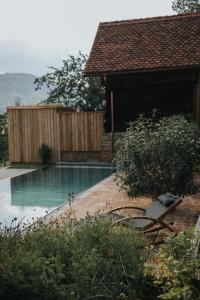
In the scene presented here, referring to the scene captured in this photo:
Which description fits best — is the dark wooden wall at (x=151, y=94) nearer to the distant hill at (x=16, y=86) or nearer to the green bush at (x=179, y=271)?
the green bush at (x=179, y=271)

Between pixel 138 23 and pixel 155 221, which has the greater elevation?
pixel 138 23

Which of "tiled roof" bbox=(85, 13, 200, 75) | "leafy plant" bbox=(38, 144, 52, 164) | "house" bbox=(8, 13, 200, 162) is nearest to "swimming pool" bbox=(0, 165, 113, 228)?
"leafy plant" bbox=(38, 144, 52, 164)

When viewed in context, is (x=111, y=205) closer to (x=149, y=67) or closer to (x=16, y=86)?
(x=149, y=67)

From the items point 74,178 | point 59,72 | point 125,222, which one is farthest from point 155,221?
point 59,72

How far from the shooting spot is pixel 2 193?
10383 millimetres

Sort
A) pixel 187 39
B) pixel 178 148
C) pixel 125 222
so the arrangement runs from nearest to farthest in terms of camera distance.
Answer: pixel 125 222 → pixel 178 148 → pixel 187 39

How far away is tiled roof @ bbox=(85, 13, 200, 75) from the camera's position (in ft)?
47.8

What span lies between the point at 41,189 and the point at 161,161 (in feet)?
14.6

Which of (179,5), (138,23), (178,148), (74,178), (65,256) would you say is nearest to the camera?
(65,256)

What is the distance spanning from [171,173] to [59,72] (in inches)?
656

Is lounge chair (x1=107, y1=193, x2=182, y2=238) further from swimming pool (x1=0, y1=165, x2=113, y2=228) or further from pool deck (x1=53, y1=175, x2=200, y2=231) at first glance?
swimming pool (x1=0, y1=165, x2=113, y2=228)

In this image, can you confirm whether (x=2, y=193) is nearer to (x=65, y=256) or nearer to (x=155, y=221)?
(x=155, y=221)

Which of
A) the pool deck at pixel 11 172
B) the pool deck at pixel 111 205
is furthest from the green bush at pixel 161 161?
the pool deck at pixel 11 172

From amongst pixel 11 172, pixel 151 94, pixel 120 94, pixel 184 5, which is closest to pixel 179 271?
pixel 11 172
